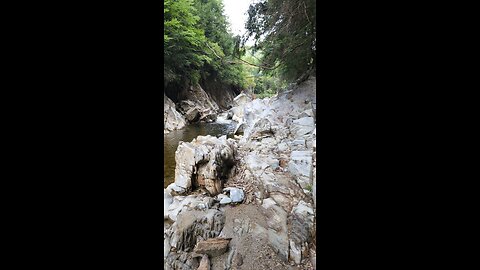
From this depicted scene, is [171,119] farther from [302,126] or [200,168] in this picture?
[302,126]

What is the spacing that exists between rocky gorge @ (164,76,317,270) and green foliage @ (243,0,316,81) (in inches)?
44.8

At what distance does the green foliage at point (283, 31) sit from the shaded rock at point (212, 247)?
3.94 metres

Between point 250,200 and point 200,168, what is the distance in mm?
1172

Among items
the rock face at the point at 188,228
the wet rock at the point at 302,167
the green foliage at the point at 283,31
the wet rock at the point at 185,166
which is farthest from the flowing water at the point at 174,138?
the green foliage at the point at 283,31

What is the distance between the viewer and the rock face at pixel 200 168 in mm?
3885

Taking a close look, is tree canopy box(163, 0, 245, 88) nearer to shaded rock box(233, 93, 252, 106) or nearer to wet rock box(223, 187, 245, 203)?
shaded rock box(233, 93, 252, 106)

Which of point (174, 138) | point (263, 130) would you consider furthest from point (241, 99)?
point (263, 130)

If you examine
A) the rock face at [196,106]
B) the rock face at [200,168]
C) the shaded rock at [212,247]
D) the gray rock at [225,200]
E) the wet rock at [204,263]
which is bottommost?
the wet rock at [204,263]

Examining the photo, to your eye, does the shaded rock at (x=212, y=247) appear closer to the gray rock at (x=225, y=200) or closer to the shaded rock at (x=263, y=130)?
the gray rock at (x=225, y=200)
